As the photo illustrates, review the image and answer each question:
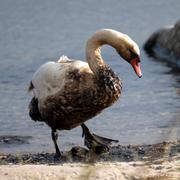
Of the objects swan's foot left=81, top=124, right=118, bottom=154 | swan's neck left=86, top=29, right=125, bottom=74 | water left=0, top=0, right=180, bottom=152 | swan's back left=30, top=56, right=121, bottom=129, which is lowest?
water left=0, top=0, right=180, bottom=152

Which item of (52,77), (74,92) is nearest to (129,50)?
(74,92)

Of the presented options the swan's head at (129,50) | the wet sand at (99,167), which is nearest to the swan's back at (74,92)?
the swan's head at (129,50)

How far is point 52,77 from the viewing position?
9.88 meters

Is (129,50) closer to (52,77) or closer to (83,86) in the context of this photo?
(83,86)

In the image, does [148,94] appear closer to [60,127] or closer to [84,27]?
[60,127]

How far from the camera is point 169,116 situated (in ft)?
41.9

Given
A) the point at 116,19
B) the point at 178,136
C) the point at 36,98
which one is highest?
the point at 36,98

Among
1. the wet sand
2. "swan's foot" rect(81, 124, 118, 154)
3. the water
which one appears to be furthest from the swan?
the water

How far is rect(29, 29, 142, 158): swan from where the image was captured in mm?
9559

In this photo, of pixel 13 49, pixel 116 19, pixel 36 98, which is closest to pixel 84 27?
pixel 116 19

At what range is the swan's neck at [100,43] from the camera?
31.8ft

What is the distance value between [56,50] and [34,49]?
46 cm

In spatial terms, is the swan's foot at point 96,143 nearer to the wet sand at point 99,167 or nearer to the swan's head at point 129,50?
the wet sand at point 99,167

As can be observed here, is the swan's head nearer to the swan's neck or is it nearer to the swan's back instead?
the swan's neck
